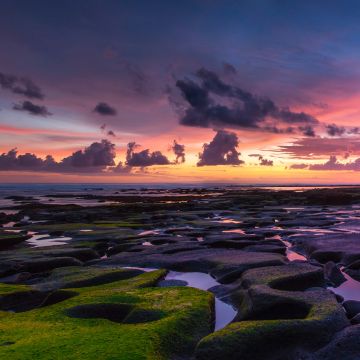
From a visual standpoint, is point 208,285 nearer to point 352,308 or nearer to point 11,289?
point 352,308

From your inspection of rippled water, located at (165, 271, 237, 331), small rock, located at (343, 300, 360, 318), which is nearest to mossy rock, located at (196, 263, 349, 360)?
rippled water, located at (165, 271, 237, 331)

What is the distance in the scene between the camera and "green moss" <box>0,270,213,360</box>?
7.75 metres

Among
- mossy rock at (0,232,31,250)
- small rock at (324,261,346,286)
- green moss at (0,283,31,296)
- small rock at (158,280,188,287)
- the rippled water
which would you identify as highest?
small rock at (324,261,346,286)

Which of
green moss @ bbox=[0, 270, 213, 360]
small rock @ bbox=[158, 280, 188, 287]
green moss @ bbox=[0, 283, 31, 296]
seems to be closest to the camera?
green moss @ bbox=[0, 270, 213, 360]

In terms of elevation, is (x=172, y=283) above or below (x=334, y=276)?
below

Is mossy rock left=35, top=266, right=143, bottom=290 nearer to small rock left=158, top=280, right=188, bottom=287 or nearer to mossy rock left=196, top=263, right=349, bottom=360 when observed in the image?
small rock left=158, top=280, right=188, bottom=287

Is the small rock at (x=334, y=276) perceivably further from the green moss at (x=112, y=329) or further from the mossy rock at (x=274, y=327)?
the green moss at (x=112, y=329)

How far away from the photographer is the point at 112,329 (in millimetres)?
9000

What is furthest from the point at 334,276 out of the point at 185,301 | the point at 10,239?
the point at 10,239

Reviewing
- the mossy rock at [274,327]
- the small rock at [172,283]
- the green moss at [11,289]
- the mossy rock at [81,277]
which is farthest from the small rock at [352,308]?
the green moss at [11,289]

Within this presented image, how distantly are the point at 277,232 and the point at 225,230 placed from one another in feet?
12.9

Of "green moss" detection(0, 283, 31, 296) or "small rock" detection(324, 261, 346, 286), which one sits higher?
"small rock" detection(324, 261, 346, 286)

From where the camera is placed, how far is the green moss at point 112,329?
305 inches

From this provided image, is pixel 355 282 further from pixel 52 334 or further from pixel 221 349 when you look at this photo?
pixel 52 334
